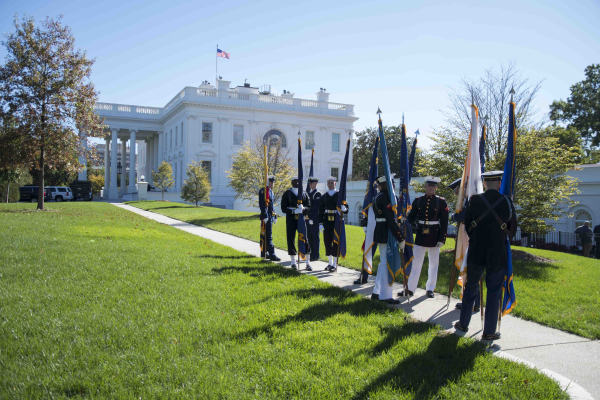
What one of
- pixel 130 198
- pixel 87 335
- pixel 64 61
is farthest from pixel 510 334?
pixel 130 198

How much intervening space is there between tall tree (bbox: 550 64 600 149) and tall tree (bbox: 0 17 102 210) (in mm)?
40716

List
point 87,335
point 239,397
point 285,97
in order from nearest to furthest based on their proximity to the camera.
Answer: point 239,397 → point 87,335 → point 285,97

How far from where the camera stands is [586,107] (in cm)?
3881

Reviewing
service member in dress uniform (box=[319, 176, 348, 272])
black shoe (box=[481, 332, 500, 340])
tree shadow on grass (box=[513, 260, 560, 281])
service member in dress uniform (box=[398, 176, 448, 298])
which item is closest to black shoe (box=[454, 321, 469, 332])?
black shoe (box=[481, 332, 500, 340])

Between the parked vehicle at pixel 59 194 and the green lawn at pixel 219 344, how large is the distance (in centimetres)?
4494

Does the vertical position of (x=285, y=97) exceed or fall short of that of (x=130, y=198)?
it exceeds it

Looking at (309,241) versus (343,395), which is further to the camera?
(309,241)

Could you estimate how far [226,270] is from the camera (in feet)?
28.7

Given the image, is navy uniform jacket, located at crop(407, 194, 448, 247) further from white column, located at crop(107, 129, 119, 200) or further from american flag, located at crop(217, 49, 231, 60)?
white column, located at crop(107, 129, 119, 200)

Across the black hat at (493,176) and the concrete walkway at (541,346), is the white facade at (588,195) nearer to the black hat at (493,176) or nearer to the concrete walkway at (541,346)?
the concrete walkway at (541,346)

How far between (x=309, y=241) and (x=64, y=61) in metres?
19.2

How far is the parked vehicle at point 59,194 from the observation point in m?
46.7

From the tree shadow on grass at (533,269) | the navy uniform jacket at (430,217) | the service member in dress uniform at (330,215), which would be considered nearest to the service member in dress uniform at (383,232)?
the navy uniform jacket at (430,217)

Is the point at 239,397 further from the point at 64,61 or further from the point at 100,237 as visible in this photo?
the point at 64,61
